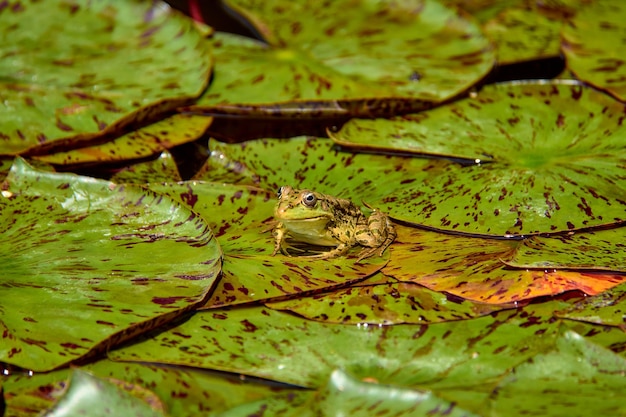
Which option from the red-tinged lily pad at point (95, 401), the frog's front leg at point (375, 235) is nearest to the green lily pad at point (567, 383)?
the frog's front leg at point (375, 235)

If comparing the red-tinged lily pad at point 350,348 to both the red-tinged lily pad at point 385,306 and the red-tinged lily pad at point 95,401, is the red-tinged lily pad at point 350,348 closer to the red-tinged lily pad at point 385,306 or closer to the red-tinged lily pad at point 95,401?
the red-tinged lily pad at point 385,306

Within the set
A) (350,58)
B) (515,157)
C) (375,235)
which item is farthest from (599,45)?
(375,235)

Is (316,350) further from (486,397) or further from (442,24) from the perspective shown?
(442,24)

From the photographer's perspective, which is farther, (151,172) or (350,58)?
(350,58)

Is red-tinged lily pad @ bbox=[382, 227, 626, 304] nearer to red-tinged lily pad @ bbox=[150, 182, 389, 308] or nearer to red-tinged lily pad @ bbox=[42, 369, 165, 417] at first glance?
red-tinged lily pad @ bbox=[150, 182, 389, 308]

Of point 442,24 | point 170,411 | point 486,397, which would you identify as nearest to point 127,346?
point 170,411

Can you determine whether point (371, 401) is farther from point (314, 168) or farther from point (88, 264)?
point (314, 168)
